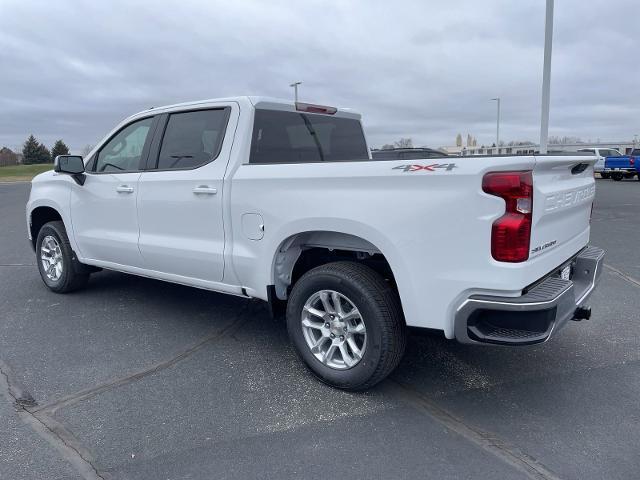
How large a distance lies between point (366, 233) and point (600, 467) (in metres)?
1.75

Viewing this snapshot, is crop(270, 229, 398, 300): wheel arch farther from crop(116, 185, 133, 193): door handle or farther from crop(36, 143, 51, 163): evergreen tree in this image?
crop(36, 143, 51, 163): evergreen tree

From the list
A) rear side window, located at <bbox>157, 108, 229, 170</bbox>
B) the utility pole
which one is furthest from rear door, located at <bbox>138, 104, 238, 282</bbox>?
the utility pole

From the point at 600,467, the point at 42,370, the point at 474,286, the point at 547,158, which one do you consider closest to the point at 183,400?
the point at 42,370

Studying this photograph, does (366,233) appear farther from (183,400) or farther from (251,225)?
(183,400)

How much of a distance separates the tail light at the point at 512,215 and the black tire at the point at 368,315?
30.9 inches

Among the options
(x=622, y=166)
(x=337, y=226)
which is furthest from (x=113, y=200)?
(x=622, y=166)

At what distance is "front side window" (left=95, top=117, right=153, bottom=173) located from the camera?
16.3 feet

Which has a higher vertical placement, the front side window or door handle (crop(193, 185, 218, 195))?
the front side window

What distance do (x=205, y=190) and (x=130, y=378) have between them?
1.48 meters

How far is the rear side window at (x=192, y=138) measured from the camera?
4.28 metres

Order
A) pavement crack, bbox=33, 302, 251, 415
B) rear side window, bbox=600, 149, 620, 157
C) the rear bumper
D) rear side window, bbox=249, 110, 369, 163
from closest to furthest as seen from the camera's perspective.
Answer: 1. the rear bumper
2. pavement crack, bbox=33, 302, 251, 415
3. rear side window, bbox=249, 110, 369, 163
4. rear side window, bbox=600, 149, 620, 157

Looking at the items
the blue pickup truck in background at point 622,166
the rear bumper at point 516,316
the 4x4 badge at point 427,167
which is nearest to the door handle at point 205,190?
the 4x4 badge at point 427,167

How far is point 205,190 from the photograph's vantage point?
4.12 metres

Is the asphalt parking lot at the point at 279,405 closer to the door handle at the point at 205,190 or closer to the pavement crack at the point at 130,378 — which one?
the pavement crack at the point at 130,378
